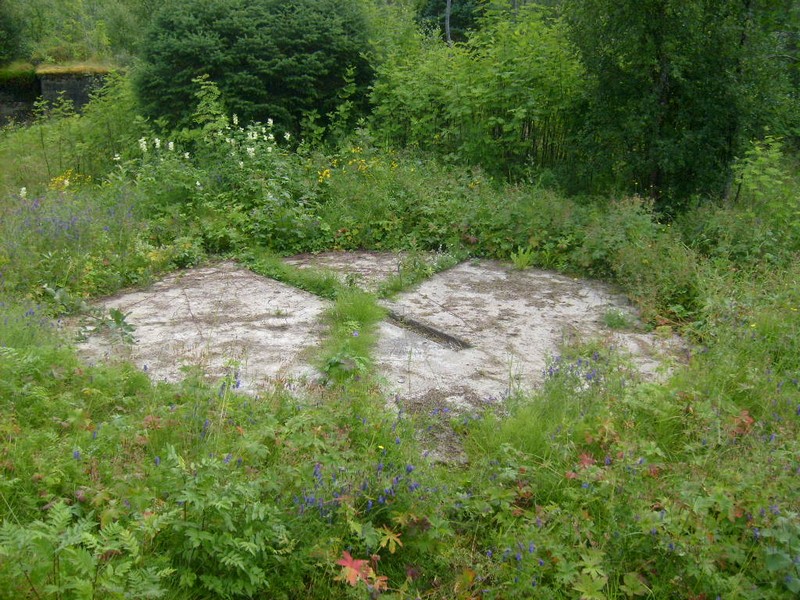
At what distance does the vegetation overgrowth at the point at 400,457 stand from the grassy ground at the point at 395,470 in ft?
0.04

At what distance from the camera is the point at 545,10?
9.63 metres

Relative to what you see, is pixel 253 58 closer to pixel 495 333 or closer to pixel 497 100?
pixel 497 100

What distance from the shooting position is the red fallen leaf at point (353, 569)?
7.97 ft

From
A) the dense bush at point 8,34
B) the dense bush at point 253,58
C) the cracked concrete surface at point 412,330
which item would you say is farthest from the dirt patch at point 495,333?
the dense bush at point 8,34

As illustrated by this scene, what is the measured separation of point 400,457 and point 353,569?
738 millimetres

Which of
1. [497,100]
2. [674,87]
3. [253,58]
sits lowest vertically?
[497,100]

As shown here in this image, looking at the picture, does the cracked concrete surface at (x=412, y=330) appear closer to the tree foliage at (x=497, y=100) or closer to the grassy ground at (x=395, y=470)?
the grassy ground at (x=395, y=470)

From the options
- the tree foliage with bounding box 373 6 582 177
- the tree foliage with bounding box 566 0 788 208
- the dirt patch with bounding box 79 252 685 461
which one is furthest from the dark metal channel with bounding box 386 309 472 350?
the tree foliage with bounding box 373 6 582 177

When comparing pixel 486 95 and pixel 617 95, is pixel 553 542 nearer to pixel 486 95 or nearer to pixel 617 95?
pixel 617 95

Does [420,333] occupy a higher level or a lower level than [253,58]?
lower

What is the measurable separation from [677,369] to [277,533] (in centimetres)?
263

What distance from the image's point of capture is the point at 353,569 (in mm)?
2461

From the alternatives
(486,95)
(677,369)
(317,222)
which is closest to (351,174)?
(317,222)

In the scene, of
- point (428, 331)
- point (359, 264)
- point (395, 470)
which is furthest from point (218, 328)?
point (395, 470)
